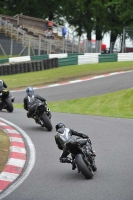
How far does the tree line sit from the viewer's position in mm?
48250

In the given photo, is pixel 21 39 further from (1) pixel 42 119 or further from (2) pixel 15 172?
(2) pixel 15 172

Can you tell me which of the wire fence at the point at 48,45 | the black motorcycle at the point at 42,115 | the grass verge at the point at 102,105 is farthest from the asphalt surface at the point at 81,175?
the wire fence at the point at 48,45

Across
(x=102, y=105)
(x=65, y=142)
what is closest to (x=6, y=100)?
(x=102, y=105)

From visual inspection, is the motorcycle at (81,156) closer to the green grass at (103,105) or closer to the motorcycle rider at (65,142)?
the motorcycle rider at (65,142)

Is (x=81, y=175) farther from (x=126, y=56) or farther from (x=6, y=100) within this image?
(x=126, y=56)

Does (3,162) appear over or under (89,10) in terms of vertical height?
under

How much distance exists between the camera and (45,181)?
9.12 metres

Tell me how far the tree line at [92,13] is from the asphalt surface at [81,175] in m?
30.2

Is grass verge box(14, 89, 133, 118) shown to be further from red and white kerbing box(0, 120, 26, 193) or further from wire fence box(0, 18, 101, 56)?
wire fence box(0, 18, 101, 56)

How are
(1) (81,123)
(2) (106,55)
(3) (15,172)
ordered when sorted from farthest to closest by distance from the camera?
(2) (106,55) < (1) (81,123) < (3) (15,172)

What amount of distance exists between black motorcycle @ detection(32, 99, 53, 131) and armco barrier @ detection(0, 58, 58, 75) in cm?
2010

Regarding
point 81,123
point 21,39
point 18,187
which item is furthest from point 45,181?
point 21,39

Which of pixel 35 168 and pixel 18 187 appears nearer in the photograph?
pixel 18 187

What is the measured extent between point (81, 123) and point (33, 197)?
8.52 meters
